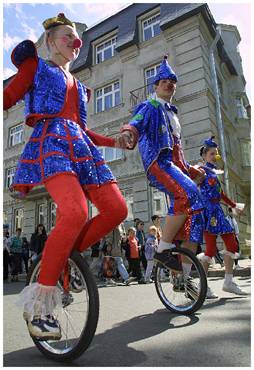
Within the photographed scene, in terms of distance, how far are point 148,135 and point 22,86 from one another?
1.43m

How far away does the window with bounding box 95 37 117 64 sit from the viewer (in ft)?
59.1

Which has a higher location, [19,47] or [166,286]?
[19,47]

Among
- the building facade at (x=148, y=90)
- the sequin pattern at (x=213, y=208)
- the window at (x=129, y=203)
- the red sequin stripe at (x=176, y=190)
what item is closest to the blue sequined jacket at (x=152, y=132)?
the red sequin stripe at (x=176, y=190)

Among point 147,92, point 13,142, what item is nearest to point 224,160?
point 147,92

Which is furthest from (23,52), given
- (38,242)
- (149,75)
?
(149,75)

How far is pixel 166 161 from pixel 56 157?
1.38 metres

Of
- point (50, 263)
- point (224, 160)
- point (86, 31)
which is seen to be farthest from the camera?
point (86, 31)

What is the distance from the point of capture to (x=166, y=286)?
11.6 feet

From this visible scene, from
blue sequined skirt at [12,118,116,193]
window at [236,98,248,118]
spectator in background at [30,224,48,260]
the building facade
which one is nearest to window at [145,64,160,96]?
the building facade

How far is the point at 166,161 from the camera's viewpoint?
Answer: 3201 mm

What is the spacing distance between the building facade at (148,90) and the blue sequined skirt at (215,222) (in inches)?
368

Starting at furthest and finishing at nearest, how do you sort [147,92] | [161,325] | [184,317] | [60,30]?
[147,92] → [184,317] → [161,325] → [60,30]

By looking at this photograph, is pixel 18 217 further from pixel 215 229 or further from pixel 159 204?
pixel 215 229

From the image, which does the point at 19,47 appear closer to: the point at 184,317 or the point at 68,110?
the point at 68,110
